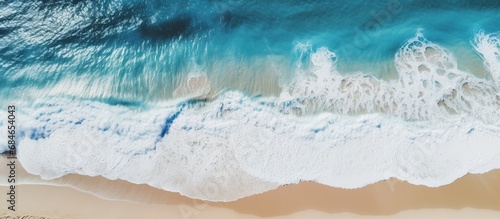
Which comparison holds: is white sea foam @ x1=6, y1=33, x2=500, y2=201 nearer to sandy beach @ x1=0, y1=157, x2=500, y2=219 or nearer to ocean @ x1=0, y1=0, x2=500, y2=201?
ocean @ x1=0, y1=0, x2=500, y2=201

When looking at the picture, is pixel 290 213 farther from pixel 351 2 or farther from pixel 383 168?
pixel 351 2

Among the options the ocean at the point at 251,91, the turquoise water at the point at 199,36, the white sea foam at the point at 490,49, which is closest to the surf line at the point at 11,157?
the ocean at the point at 251,91

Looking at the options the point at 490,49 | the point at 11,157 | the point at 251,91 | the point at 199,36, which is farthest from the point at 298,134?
the point at 11,157

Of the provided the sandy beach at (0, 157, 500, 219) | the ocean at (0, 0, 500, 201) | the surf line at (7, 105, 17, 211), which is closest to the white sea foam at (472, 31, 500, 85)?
the ocean at (0, 0, 500, 201)

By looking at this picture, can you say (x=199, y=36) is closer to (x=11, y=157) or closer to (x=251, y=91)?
(x=251, y=91)

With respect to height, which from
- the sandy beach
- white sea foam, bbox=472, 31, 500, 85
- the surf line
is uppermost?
white sea foam, bbox=472, 31, 500, 85

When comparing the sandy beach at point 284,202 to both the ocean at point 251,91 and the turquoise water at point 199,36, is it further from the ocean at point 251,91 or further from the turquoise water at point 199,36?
the turquoise water at point 199,36
